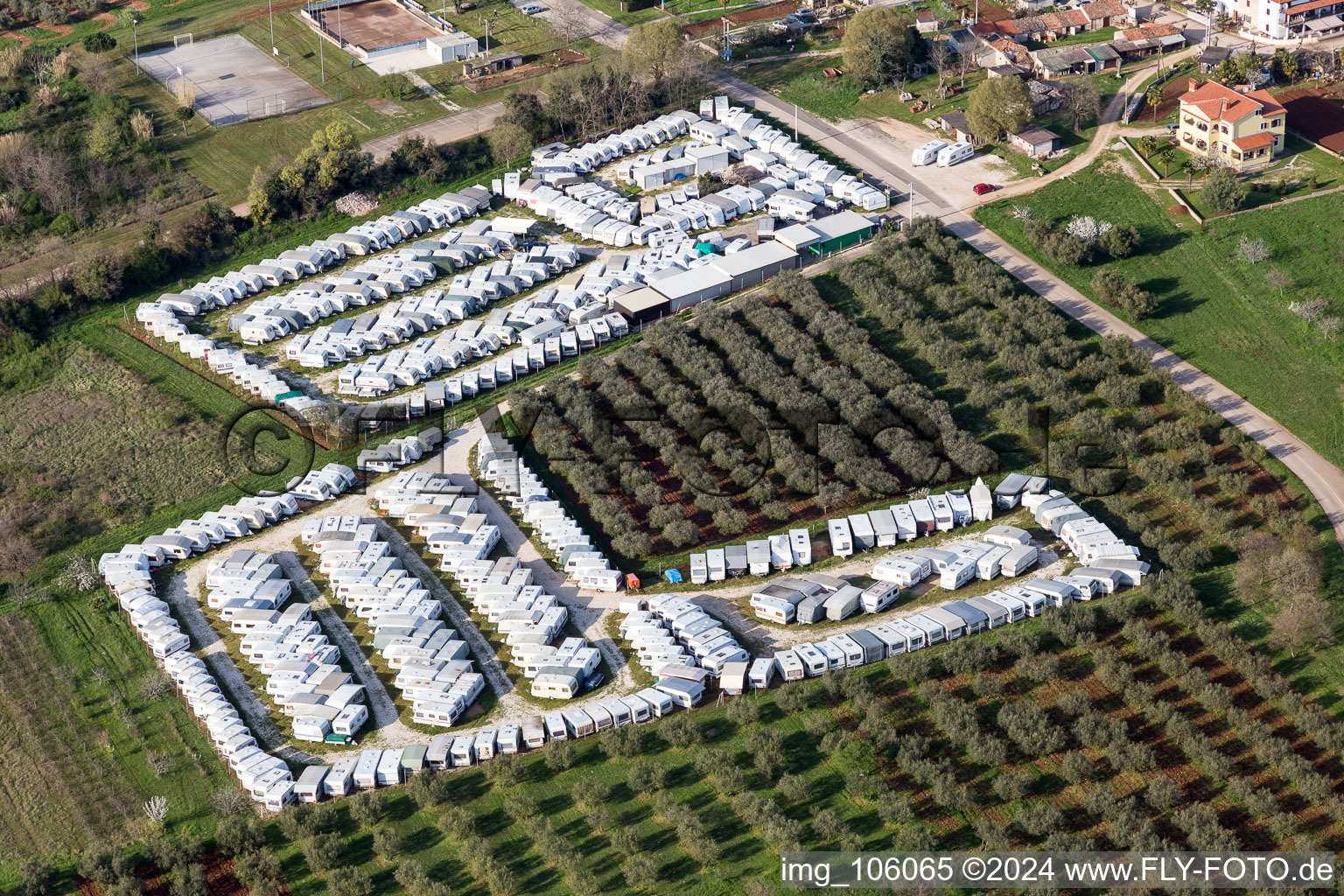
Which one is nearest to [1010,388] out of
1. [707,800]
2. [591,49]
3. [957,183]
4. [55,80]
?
[957,183]

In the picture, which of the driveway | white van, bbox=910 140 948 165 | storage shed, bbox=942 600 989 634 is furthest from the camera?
the driveway

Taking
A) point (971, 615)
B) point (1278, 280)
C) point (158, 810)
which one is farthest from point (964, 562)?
point (158, 810)

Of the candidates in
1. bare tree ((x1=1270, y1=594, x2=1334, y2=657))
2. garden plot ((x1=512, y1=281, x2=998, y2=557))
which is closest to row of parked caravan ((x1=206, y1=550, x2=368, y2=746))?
garden plot ((x1=512, y1=281, x2=998, y2=557))

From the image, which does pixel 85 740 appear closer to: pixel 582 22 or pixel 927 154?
pixel 927 154

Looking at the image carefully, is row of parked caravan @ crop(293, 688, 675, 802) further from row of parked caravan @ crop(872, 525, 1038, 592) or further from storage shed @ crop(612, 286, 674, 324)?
storage shed @ crop(612, 286, 674, 324)

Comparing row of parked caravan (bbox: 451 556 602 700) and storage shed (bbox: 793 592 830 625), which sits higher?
storage shed (bbox: 793 592 830 625)

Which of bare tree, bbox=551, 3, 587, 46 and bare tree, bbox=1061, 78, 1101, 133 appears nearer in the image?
bare tree, bbox=1061, 78, 1101, 133

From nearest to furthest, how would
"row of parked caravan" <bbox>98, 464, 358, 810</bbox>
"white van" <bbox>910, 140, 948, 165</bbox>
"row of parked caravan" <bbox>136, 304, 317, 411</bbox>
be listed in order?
"row of parked caravan" <bbox>98, 464, 358, 810</bbox>
"row of parked caravan" <bbox>136, 304, 317, 411</bbox>
"white van" <bbox>910, 140, 948, 165</bbox>
